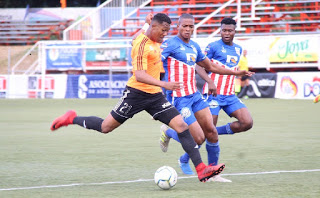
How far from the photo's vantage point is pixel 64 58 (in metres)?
29.1

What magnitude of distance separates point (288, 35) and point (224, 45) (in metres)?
18.6

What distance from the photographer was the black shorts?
680 cm

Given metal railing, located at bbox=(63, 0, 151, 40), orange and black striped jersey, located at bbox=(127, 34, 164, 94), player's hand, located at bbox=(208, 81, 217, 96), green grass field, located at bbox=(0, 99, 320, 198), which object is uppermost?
metal railing, located at bbox=(63, 0, 151, 40)

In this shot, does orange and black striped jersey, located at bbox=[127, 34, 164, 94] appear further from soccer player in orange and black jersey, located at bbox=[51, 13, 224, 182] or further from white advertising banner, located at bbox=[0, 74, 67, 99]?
white advertising banner, located at bbox=[0, 74, 67, 99]

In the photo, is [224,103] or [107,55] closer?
[224,103]

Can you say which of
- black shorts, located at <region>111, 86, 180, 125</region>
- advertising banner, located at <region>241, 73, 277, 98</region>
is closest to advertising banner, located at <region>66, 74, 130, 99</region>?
advertising banner, located at <region>241, 73, 277, 98</region>

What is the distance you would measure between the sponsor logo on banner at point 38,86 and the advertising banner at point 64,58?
1.20 metres

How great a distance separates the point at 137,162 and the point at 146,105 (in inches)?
72.8

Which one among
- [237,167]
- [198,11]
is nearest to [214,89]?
[237,167]

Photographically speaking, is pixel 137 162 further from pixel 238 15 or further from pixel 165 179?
pixel 238 15

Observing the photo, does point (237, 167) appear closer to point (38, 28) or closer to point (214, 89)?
point (214, 89)

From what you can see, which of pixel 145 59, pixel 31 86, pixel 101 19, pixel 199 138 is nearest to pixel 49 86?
pixel 31 86

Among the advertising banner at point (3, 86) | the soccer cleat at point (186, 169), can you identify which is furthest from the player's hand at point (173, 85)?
the advertising banner at point (3, 86)

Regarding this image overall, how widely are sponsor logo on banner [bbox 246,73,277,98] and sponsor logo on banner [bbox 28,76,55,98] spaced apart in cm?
889
